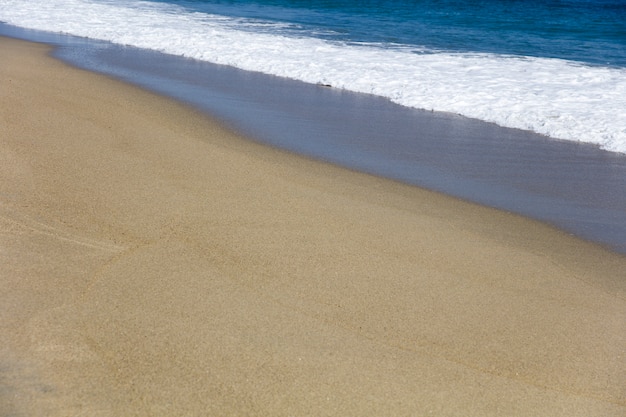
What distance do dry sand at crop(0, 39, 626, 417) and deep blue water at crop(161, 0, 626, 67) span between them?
26.7 ft

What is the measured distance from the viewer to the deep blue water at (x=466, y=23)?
45.5 ft

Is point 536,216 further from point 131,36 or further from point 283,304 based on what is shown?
point 131,36

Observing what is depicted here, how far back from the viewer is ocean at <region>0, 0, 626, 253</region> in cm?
644

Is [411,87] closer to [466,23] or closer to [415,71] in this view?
[415,71]

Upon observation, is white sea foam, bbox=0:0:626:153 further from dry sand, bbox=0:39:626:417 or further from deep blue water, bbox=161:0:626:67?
dry sand, bbox=0:39:626:417

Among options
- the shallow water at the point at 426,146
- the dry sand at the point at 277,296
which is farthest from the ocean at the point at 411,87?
the dry sand at the point at 277,296

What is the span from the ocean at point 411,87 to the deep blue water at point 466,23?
0.08 metres

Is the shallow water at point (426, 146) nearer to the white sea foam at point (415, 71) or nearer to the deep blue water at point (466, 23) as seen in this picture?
the white sea foam at point (415, 71)

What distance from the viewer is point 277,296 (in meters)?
3.87

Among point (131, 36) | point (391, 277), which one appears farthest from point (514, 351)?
point (131, 36)

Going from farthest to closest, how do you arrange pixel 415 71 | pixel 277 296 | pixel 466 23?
pixel 466 23 < pixel 415 71 < pixel 277 296

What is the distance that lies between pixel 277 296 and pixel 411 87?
6266mm

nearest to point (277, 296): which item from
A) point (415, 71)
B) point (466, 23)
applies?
point (415, 71)

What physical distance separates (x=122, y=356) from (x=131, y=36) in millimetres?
11287
